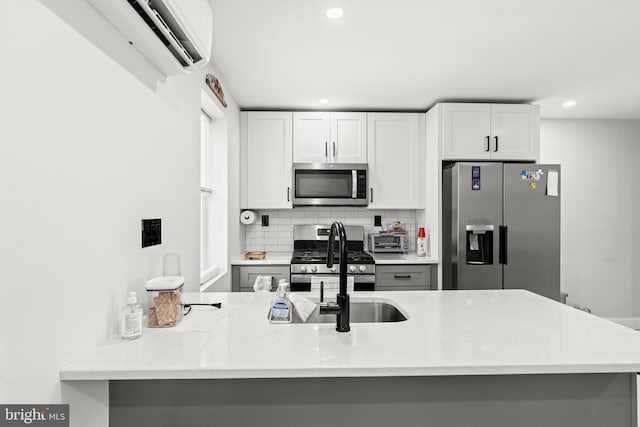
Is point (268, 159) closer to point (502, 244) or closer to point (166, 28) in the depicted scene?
point (502, 244)

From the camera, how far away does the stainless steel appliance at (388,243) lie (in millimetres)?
4008

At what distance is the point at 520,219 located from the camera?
3.35m

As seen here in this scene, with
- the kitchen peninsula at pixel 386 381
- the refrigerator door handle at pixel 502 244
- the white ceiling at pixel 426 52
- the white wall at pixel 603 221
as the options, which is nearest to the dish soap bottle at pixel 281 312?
the kitchen peninsula at pixel 386 381

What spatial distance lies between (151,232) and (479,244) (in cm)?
273

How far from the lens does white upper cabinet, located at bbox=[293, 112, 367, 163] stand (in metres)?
3.85

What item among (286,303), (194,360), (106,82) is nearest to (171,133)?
(106,82)

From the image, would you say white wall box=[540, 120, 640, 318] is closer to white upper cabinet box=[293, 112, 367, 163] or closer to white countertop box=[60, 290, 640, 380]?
white upper cabinet box=[293, 112, 367, 163]

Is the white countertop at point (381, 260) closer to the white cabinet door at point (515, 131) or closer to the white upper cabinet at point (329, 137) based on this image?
the white upper cabinet at point (329, 137)

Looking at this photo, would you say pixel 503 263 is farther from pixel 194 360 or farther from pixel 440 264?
pixel 194 360

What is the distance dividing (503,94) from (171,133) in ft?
9.54

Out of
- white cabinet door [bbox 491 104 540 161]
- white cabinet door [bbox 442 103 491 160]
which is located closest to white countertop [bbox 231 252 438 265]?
white cabinet door [bbox 442 103 491 160]

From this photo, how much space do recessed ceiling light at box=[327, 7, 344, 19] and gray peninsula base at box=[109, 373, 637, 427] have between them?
1782 mm

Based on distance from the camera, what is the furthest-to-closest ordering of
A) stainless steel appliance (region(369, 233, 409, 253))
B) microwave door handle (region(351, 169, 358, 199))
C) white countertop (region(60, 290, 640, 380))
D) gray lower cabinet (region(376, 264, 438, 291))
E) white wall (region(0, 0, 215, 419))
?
stainless steel appliance (region(369, 233, 409, 253))
microwave door handle (region(351, 169, 358, 199))
gray lower cabinet (region(376, 264, 438, 291))
white countertop (region(60, 290, 640, 380))
white wall (region(0, 0, 215, 419))

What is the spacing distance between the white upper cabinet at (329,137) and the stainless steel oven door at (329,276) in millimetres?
1142
